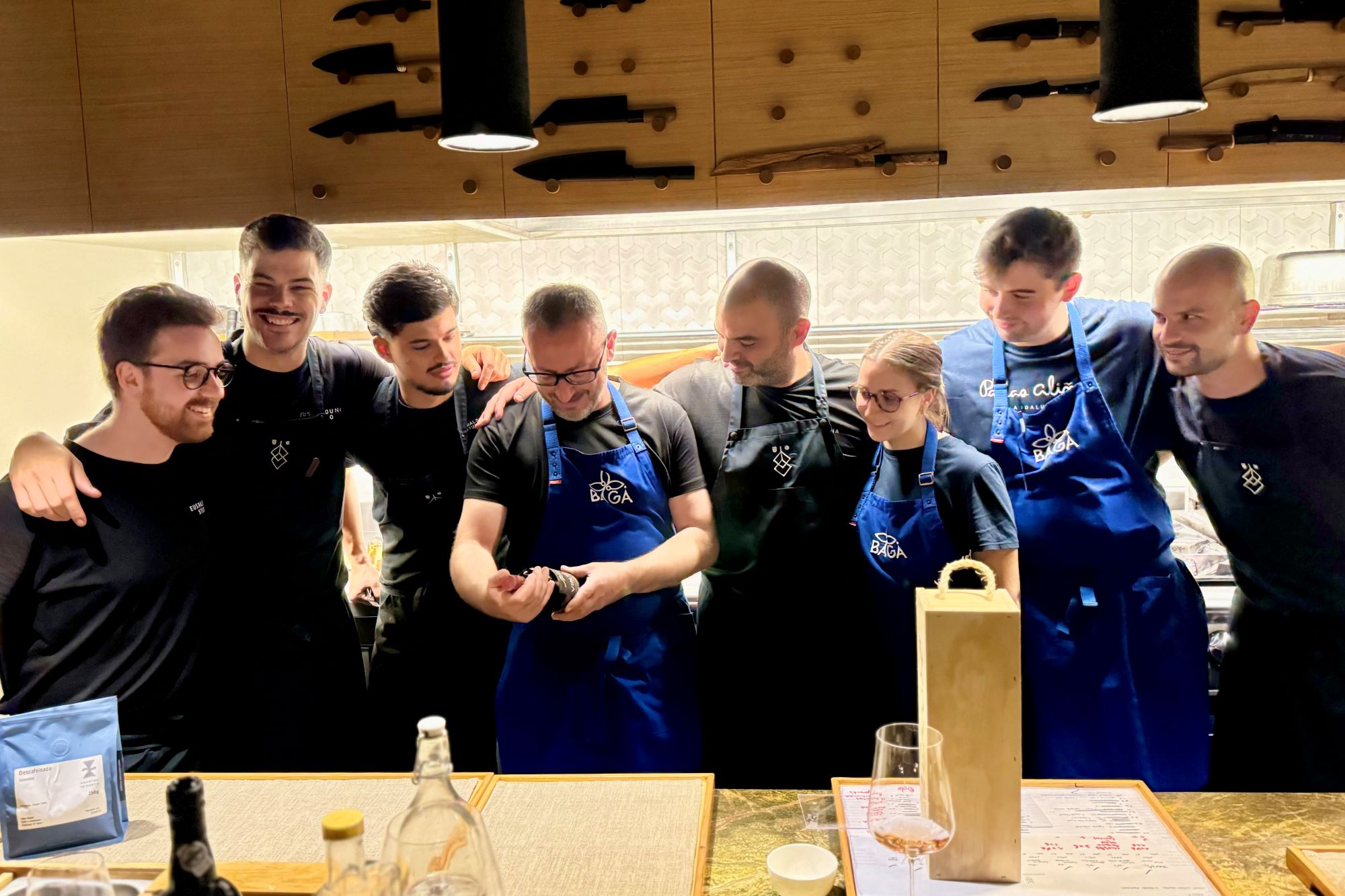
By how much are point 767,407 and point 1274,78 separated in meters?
1.74

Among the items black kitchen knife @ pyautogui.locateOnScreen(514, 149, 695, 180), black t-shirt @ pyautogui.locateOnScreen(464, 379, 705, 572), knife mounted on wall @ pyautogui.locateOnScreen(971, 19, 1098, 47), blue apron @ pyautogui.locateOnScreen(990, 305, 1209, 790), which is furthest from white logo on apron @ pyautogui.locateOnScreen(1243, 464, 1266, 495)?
black kitchen knife @ pyautogui.locateOnScreen(514, 149, 695, 180)

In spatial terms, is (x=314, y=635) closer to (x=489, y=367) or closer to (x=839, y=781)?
(x=489, y=367)

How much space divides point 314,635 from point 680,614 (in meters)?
1.19

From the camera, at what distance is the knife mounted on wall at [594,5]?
304cm

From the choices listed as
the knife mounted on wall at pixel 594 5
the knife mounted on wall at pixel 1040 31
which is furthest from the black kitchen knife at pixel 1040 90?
the knife mounted on wall at pixel 594 5

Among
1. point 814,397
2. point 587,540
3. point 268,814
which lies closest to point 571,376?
point 587,540

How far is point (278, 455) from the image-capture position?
3.15 m

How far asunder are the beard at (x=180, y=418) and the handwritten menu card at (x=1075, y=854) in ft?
7.24

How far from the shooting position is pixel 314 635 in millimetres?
3230

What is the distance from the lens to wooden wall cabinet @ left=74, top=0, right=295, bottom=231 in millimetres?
3205

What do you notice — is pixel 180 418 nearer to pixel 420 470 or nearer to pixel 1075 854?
pixel 420 470

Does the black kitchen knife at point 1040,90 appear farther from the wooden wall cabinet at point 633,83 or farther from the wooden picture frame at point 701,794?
the wooden picture frame at point 701,794

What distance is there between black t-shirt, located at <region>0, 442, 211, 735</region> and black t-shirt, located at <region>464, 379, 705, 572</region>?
84 centimetres

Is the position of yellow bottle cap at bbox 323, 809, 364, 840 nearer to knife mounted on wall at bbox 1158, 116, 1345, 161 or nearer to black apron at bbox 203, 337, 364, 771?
black apron at bbox 203, 337, 364, 771
